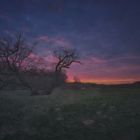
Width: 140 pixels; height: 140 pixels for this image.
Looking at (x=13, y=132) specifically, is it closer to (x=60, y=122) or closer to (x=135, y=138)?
(x=60, y=122)

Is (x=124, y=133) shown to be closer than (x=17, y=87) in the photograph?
Yes

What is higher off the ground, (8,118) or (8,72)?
(8,72)

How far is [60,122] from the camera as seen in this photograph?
18.9ft

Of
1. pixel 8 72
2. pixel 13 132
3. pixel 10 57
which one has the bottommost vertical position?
pixel 13 132

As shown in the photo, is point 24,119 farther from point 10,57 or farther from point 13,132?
point 10,57

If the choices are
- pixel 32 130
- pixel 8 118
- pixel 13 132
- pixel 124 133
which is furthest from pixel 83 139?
pixel 8 118

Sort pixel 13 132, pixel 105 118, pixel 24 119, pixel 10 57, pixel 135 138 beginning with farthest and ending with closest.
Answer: pixel 10 57
pixel 24 119
pixel 105 118
pixel 13 132
pixel 135 138

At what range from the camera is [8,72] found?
16.7 m

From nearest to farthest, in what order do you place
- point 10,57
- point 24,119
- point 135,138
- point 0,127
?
point 135,138 < point 0,127 < point 24,119 < point 10,57

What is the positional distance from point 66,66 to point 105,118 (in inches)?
516

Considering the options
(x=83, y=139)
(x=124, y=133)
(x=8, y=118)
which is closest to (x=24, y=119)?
(x=8, y=118)

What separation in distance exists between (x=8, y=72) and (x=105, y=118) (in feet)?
45.0

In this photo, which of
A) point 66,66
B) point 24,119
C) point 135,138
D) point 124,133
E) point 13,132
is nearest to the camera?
point 135,138

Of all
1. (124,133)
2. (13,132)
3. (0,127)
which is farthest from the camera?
(0,127)
